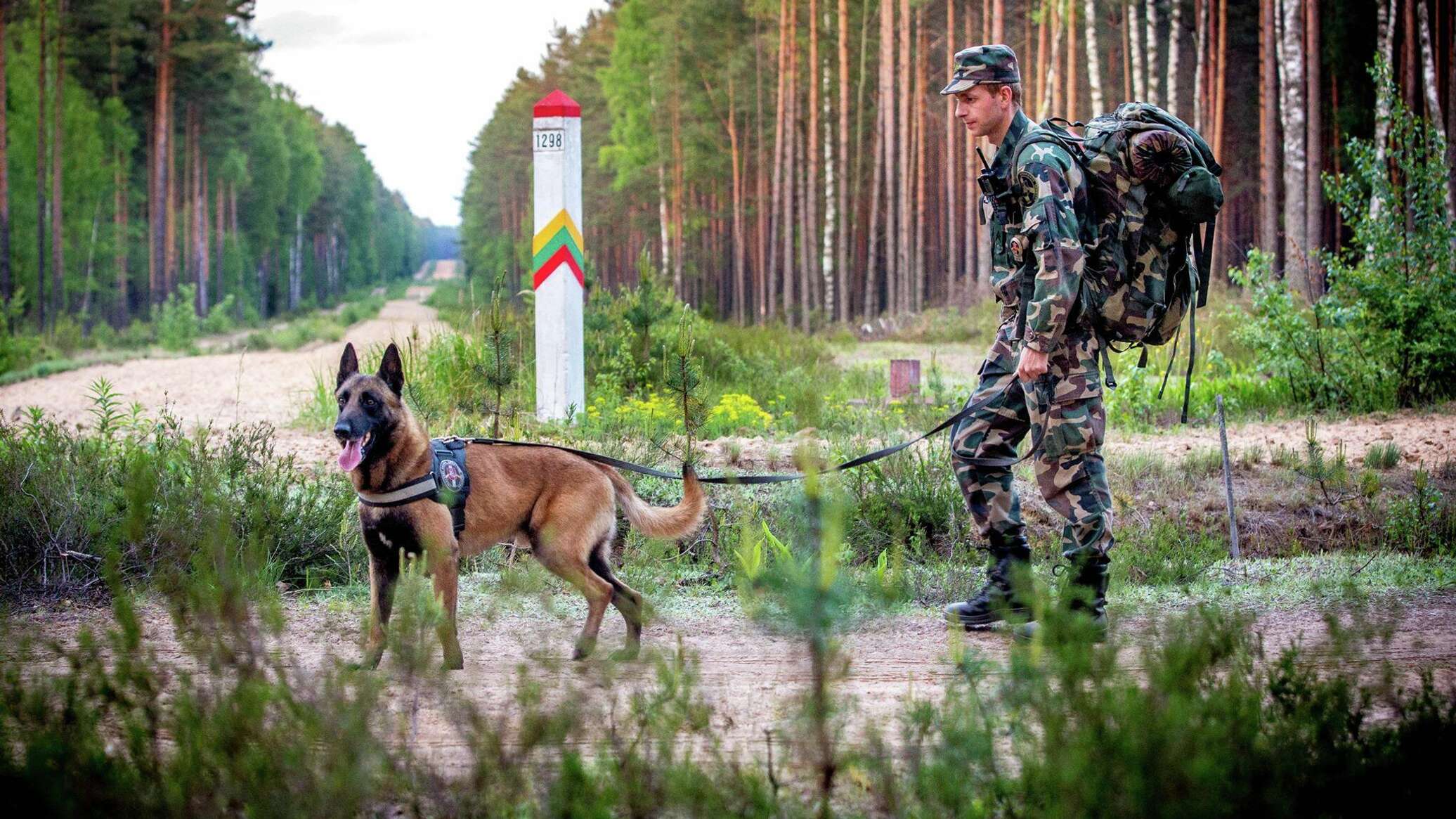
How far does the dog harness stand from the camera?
176 inches

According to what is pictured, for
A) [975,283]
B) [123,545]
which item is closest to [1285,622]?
[123,545]

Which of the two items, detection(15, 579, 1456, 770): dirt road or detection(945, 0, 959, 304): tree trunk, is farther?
detection(945, 0, 959, 304): tree trunk

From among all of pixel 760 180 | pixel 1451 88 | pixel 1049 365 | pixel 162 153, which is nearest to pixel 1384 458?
pixel 1049 365

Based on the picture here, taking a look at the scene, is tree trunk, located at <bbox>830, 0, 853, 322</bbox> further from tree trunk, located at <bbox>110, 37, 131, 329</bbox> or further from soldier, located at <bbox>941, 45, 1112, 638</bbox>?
tree trunk, located at <bbox>110, 37, 131, 329</bbox>

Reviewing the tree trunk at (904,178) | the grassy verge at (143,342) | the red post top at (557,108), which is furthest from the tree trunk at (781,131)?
the red post top at (557,108)

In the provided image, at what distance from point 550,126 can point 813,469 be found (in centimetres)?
835

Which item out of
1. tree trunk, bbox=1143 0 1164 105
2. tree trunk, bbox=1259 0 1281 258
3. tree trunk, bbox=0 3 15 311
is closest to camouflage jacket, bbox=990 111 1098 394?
tree trunk, bbox=1259 0 1281 258

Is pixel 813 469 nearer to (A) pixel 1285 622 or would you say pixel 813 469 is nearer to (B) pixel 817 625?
(B) pixel 817 625

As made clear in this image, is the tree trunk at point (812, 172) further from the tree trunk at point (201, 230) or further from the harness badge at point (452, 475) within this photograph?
the harness badge at point (452, 475)

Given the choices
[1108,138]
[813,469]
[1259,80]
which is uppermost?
[1259,80]

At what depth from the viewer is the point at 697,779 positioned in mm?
2455

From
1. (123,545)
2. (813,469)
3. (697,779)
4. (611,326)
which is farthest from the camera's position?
(611,326)

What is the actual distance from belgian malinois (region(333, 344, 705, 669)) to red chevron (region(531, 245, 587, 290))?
5.04 m

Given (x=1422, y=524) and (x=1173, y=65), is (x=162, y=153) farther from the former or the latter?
(x=1422, y=524)
